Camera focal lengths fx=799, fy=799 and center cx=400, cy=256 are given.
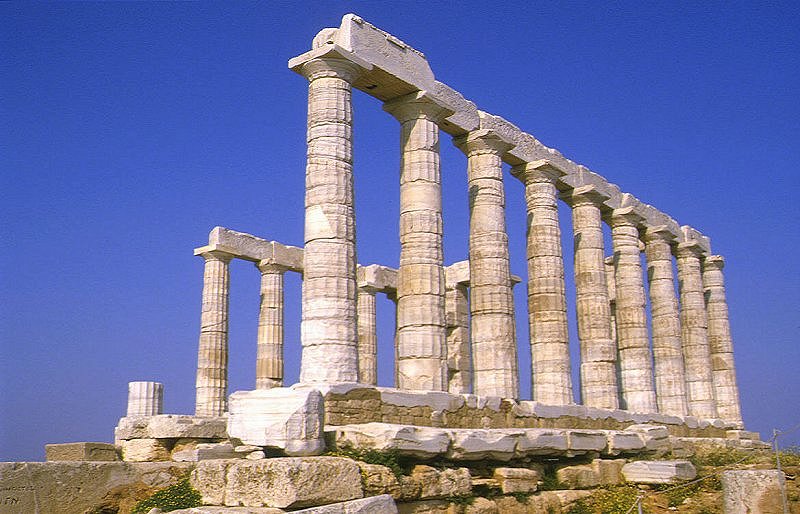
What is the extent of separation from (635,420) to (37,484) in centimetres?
1707

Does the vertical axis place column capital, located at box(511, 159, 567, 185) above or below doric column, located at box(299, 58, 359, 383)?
above

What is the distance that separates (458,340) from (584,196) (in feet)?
28.2

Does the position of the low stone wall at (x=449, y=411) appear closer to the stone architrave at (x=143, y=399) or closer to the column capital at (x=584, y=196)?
the column capital at (x=584, y=196)

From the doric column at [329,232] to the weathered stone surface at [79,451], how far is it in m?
3.79

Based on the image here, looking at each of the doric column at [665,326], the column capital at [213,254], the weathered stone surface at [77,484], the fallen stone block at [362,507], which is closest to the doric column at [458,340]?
the doric column at [665,326]

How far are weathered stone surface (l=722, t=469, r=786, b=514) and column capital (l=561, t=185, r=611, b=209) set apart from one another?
14.1 metres

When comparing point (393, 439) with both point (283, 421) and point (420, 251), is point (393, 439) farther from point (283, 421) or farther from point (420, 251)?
point (420, 251)

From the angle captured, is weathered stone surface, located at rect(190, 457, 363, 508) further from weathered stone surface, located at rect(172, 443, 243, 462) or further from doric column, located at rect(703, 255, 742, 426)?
doric column, located at rect(703, 255, 742, 426)

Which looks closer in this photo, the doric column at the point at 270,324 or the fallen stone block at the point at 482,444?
the fallen stone block at the point at 482,444

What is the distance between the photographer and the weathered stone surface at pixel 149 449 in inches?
681

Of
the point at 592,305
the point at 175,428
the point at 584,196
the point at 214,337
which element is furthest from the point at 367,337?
the point at 175,428

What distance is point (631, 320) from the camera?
25.6m

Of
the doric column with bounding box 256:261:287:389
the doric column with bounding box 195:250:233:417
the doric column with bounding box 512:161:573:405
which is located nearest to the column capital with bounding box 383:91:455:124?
the doric column with bounding box 512:161:573:405

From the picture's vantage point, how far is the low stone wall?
14000 mm
